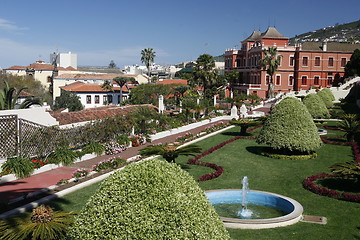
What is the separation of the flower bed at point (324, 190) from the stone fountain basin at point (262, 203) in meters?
1.73

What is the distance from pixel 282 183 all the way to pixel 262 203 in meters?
2.62

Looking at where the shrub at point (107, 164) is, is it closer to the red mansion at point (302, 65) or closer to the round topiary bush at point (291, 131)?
the round topiary bush at point (291, 131)

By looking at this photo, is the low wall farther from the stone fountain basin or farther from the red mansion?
the red mansion

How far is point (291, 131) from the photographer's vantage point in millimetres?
18484

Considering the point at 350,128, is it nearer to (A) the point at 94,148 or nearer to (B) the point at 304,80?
(A) the point at 94,148

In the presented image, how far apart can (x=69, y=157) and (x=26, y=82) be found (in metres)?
51.8

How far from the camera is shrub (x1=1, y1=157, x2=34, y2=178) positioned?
14906 millimetres

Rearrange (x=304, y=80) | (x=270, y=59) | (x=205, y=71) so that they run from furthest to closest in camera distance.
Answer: (x=304, y=80)
(x=270, y=59)
(x=205, y=71)

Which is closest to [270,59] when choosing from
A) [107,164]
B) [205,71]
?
[205,71]

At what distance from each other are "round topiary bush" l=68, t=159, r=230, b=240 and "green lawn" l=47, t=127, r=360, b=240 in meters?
4.62

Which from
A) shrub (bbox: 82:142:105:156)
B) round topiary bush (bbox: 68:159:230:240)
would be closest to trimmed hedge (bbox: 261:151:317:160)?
shrub (bbox: 82:142:105:156)

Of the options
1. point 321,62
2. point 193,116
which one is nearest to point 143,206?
point 193,116

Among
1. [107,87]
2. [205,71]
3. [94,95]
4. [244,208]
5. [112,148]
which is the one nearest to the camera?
[244,208]

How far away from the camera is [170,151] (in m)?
15.1
